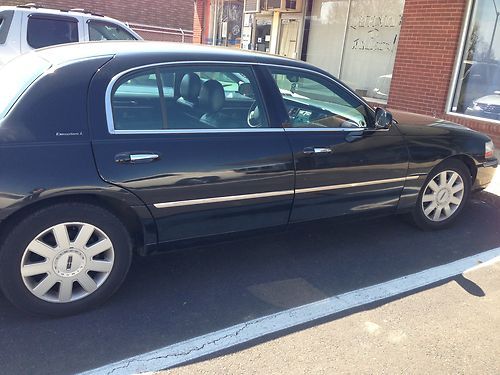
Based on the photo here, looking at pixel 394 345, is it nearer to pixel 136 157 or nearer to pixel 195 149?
pixel 195 149

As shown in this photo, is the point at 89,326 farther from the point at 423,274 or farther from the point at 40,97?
the point at 423,274

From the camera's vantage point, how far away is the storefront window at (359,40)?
9.30m

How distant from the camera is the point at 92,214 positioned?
283 cm

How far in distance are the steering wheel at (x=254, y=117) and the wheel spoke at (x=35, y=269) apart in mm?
1627

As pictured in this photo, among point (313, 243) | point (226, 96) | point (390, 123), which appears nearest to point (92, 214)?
point (226, 96)

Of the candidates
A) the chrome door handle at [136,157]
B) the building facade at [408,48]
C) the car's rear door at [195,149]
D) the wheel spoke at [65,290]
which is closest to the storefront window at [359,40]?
the building facade at [408,48]

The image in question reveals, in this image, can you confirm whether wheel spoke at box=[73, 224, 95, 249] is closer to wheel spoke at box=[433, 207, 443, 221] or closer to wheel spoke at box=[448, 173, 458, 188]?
wheel spoke at box=[433, 207, 443, 221]

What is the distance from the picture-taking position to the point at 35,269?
9.06 feet

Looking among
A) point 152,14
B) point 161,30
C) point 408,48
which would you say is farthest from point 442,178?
point 152,14

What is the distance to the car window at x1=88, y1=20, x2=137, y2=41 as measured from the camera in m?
8.71

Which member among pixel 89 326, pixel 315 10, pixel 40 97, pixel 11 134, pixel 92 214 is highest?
pixel 315 10

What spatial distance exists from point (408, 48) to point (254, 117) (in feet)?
19.5

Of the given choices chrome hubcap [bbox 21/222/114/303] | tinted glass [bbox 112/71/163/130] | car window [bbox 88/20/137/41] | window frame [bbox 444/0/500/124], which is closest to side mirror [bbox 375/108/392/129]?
tinted glass [bbox 112/71/163/130]

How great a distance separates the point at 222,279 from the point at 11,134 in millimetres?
1721
